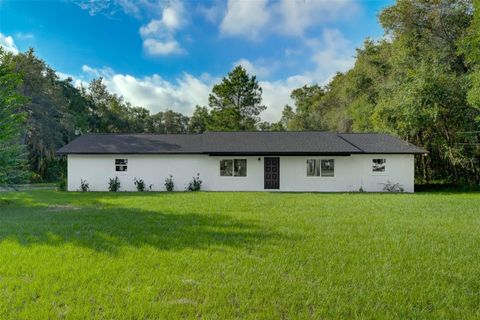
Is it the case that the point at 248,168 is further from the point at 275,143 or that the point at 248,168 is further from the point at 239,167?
the point at 275,143

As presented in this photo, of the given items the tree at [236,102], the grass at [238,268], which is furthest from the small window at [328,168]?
the tree at [236,102]

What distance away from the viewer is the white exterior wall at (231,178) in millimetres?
17312

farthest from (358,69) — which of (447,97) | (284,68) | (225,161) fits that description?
(225,161)

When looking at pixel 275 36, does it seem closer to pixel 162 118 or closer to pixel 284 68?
pixel 284 68

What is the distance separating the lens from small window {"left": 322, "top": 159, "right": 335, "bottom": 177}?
17.4m

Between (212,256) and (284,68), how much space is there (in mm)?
22886

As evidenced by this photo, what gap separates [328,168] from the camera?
1745 cm

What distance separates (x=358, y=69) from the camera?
87.3 feet

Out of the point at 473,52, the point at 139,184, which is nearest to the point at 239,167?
the point at 139,184

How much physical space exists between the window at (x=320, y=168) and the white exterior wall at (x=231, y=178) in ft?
0.69

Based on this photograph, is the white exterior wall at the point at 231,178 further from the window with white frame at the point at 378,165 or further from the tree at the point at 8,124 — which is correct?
the tree at the point at 8,124

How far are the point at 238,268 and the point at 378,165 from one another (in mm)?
15504

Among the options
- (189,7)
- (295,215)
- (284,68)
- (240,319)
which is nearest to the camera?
(240,319)

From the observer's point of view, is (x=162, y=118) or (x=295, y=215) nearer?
(x=295, y=215)
